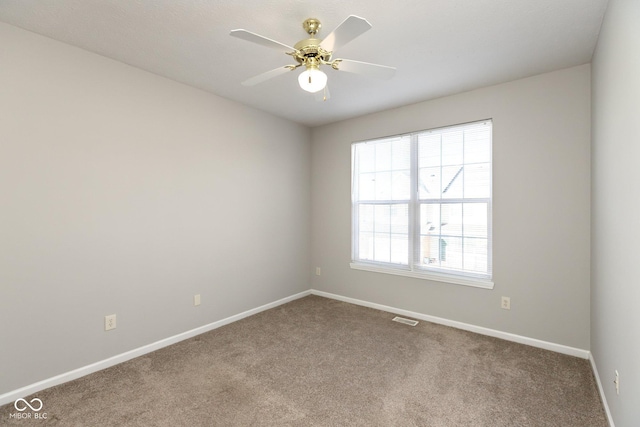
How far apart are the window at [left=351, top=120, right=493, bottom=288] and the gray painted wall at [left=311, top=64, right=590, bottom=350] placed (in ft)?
→ 0.40

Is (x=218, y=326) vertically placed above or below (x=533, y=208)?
below

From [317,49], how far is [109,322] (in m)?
2.64

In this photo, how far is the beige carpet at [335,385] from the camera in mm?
1894

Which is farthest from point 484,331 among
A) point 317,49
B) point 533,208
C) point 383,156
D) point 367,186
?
point 317,49

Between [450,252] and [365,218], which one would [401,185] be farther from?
[450,252]

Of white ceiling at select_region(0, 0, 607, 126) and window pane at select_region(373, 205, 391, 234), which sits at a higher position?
white ceiling at select_region(0, 0, 607, 126)

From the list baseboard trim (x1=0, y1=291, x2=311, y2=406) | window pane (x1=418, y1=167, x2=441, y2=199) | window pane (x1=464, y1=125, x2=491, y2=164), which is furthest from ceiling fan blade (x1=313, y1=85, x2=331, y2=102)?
baseboard trim (x1=0, y1=291, x2=311, y2=406)

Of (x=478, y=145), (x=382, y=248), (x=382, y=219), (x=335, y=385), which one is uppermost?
(x=478, y=145)

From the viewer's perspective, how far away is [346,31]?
5.06 ft

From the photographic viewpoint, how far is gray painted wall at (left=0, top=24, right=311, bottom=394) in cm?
210

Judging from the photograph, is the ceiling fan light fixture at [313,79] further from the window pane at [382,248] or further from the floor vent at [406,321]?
the floor vent at [406,321]

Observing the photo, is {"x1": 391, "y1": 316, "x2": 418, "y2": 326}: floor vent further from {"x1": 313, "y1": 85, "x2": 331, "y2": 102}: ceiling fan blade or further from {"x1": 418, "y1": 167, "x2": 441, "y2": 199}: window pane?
{"x1": 313, "y1": 85, "x2": 331, "y2": 102}: ceiling fan blade

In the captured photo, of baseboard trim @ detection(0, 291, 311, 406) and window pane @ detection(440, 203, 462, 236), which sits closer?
baseboard trim @ detection(0, 291, 311, 406)

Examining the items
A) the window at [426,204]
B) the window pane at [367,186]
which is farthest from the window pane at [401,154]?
the window pane at [367,186]
